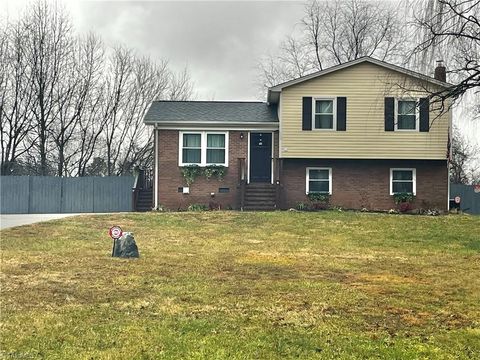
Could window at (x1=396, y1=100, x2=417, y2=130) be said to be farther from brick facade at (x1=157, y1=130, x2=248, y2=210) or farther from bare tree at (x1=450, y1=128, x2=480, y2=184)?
bare tree at (x1=450, y1=128, x2=480, y2=184)

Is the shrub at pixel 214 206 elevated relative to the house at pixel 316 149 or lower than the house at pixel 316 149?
lower

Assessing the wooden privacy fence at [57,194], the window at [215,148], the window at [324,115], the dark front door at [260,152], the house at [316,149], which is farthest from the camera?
the wooden privacy fence at [57,194]

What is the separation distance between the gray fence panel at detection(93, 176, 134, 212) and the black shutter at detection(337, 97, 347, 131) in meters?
9.15

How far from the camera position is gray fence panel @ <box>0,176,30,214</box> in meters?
22.5

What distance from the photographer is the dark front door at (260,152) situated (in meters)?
20.7

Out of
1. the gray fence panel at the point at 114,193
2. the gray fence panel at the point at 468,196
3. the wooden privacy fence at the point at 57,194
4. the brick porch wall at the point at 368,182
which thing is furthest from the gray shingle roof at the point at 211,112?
the gray fence panel at the point at 468,196

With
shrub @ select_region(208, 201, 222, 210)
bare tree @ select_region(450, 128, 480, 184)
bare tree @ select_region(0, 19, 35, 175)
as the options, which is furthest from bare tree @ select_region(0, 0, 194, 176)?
bare tree @ select_region(450, 128, 480, 184)

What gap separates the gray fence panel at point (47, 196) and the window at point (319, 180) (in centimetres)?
1110

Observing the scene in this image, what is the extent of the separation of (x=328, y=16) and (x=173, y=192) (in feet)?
79.6

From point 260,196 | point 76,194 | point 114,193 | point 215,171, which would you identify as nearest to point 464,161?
point 260,196

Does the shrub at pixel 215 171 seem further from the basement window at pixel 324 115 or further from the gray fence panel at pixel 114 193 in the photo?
the basement window at pixel 324 115

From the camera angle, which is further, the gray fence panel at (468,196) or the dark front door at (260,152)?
the gray fence panel at (468,196)

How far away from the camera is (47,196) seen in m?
22.7

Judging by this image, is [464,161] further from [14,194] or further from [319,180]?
[14,194]
